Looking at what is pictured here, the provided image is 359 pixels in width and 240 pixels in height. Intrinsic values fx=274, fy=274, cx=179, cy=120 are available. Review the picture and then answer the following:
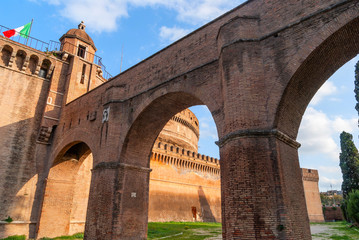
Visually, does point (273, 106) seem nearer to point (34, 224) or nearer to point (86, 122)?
point (86, 122)

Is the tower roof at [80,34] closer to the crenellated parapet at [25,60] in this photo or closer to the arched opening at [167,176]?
the crenellated parapet at [25,60]

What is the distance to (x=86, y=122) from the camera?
Answer: 14031mm

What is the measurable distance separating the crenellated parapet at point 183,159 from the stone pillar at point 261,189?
65.6ft

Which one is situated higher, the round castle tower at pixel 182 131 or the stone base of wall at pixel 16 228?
the round castle tower at pixel 182 131

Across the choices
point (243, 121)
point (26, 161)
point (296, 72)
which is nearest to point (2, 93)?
point (26, 161)

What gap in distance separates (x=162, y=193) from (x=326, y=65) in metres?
21.1

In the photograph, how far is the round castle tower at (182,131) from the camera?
33688 mm

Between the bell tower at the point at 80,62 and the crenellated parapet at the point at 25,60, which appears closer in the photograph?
the crenellated parapet at the point at 25,60

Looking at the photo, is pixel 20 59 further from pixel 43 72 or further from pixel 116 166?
pixel 116 166

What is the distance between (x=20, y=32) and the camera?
18.0 meters

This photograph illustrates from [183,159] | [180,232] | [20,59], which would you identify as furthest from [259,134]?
[183,159]

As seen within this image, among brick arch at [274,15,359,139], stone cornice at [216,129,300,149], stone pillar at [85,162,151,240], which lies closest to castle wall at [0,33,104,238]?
stone pillar at [85,162,151,240]

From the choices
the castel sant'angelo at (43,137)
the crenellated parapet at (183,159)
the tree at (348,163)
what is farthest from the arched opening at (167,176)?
the tree at (348,163)

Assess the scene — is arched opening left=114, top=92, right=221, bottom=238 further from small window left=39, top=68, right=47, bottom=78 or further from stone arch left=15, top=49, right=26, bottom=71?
stone arch left=15, top=49, right=26, bottom=71
